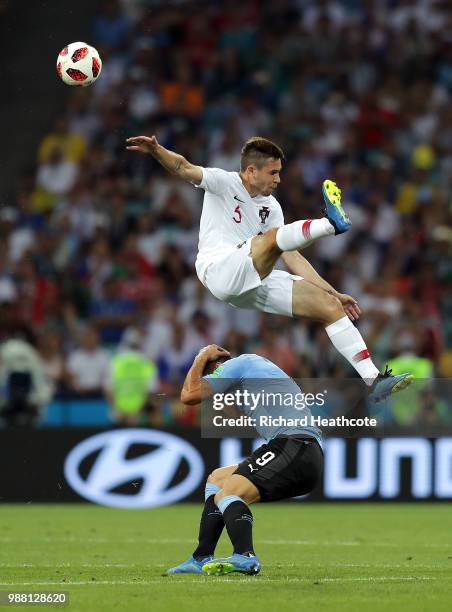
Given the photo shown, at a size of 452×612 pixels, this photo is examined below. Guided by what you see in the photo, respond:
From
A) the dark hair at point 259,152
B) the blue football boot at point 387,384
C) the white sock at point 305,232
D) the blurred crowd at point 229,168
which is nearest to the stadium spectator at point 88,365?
the blurred crowd at point 229,168

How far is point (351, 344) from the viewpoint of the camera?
9672 mm

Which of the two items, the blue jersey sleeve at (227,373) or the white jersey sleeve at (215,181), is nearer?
the blue jersey sleeve at (227,373)

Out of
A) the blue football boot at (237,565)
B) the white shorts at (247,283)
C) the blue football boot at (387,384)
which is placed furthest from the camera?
the white shorts at (247,283)

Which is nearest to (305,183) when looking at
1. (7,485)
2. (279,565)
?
(7,485)

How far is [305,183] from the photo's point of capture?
1955cm

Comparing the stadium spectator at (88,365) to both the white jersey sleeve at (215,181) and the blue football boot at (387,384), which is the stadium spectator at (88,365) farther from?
the blue football boot at (387,384)

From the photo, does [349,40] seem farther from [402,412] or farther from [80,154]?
[402,412]

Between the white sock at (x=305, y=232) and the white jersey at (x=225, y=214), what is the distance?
93cm

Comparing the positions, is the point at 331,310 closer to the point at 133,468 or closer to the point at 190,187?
the point at 133,468

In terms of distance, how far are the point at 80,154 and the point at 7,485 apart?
6481mm

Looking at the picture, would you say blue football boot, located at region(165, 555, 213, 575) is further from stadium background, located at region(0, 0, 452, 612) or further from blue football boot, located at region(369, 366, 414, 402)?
blue football boot, located at region(369, 366, 414, 402)

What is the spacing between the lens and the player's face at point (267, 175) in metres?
9.58

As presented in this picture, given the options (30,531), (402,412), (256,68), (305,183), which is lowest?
(30,531)

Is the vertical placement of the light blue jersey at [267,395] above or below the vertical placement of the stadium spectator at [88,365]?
below
